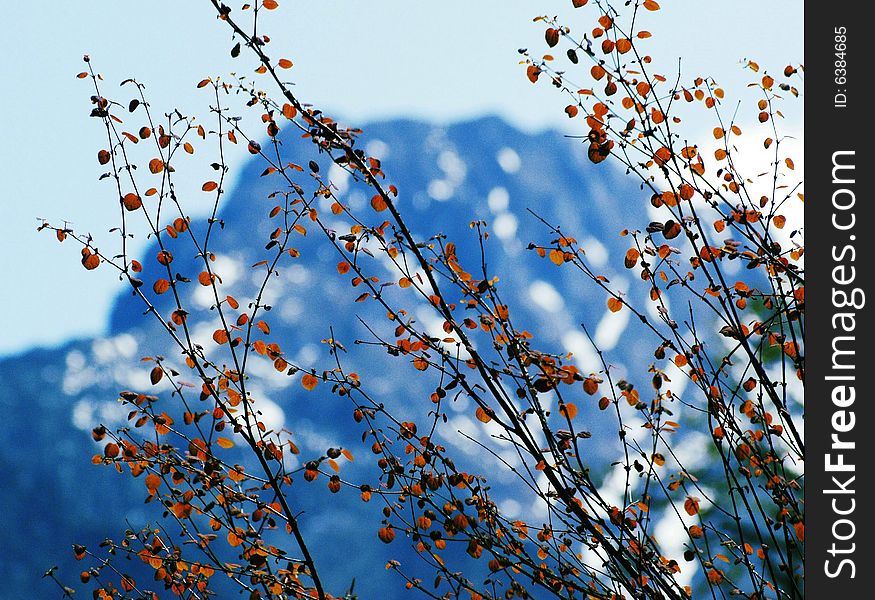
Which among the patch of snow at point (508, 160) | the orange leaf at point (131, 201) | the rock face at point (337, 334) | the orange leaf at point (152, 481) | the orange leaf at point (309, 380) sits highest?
the patch of snow at point (508, 160)

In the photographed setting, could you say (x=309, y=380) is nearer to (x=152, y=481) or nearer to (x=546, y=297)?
(x=152, y=481)

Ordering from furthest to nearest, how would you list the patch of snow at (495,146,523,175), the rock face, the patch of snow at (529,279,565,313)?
the patch of snow at (495,146,523,175) → the patch of snow at (529,279,565,313) → the rock face

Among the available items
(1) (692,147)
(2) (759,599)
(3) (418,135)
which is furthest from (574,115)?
(3) (418,135)

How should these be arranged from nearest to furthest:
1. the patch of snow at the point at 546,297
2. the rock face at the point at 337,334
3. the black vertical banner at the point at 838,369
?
1. the black vertical banner at the point at 838,369
2. the rock face at the point at 337,334
3. the patch of snow at the point at 546,297

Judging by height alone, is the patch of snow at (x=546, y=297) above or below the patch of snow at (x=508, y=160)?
below

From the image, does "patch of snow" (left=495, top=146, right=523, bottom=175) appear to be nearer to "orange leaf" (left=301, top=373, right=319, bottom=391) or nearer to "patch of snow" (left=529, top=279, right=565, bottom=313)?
"patch of snow" (left=529, top=279, right=565, bottom=313)

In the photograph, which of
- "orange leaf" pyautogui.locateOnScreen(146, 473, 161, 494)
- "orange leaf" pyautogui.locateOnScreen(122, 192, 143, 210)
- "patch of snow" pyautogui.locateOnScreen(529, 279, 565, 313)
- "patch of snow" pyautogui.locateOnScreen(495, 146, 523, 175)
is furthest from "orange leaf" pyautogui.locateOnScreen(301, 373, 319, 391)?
"patch of snow" pyautogui.locateOnScreen(495, 146, 523, 175)

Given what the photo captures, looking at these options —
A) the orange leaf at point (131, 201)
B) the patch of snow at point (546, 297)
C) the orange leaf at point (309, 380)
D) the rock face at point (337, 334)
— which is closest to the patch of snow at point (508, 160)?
the rock face at point (337, 334)

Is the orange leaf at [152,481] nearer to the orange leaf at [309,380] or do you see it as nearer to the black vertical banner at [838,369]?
the orange leaf at [309,380]
